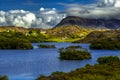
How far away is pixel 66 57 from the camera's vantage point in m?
127

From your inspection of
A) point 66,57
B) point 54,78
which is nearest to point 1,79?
point 54,78

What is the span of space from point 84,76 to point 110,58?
49.3 metres

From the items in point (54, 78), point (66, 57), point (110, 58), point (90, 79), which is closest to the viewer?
point (90, 79)

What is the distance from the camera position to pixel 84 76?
50.8 m

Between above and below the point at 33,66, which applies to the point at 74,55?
below

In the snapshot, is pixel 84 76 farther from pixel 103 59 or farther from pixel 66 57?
pixel 66 57

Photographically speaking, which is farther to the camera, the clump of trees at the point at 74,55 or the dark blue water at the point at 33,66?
the clump of trees at the point at 74,55

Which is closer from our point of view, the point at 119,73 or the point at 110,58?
the point at 119,73

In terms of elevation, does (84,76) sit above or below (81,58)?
above

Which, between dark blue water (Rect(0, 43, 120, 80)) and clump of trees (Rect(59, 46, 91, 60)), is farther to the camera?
clump of trees (Rect(59, 46, 91, 60))

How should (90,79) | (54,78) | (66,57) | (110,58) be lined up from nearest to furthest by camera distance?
(90,79) → (54,78) → (110,58) → (66,57)

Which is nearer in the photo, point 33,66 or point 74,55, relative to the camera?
point 33,66

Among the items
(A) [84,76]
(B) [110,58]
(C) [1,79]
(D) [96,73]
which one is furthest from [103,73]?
(B) [110,58]

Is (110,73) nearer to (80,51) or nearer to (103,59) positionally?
(103,59)
